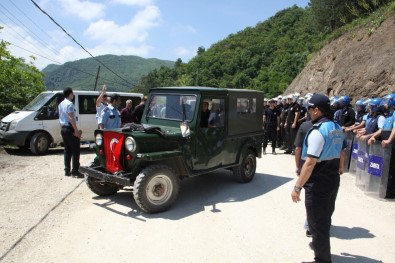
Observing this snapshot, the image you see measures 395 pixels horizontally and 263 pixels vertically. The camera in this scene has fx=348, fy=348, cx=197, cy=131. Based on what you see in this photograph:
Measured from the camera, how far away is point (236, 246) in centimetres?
454

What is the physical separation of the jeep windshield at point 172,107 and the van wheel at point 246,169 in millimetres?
1901

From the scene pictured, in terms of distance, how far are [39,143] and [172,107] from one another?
6.30m

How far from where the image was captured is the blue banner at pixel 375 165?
22.5ft

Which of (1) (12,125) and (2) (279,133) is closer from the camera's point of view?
(1) (12,125)

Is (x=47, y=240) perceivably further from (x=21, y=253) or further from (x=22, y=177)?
(x=22, y=177)

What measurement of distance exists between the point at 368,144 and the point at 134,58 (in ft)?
554

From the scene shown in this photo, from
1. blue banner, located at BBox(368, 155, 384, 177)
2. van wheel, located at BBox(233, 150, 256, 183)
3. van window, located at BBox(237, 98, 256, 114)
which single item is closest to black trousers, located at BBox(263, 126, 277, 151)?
van wheel, located at BBox(233, 150, 256, 183)

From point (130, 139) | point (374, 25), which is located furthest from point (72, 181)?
point (374, 25)

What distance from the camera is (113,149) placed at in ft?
19.5

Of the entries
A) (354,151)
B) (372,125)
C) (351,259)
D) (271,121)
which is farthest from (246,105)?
(271,121)

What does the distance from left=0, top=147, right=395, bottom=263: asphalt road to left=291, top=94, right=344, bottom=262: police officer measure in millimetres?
590

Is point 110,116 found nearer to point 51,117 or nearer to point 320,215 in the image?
point 51,117

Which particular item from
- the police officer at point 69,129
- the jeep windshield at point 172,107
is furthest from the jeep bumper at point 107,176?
the police officer at point 69,129

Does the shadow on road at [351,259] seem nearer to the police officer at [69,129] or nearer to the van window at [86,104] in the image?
the police officer at [69,129]
